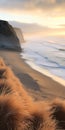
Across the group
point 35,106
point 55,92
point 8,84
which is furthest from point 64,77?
point 35,106

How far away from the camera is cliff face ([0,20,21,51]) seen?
174ft

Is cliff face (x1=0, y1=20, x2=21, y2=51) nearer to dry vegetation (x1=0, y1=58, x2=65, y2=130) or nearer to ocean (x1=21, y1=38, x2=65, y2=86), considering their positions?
ocean (x1=21, y1=38, x2=65, y2=86)

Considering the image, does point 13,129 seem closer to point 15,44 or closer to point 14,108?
point 14,108

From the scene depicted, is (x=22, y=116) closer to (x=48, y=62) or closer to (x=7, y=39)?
(x=48, y=62)

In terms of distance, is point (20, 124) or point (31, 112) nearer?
point (20, 124)

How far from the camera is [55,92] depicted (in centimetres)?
1714

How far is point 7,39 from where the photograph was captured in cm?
5738

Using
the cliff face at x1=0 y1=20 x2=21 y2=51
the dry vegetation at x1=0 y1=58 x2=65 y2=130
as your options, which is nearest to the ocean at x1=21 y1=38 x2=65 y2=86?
the cliff face at x1=0 y1=20 x2=21 y2=51

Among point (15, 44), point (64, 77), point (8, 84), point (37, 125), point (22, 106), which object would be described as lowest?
point (15, 44)

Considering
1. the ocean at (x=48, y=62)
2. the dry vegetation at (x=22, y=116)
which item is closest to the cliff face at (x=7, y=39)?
the ocean at (x=48, y=62)

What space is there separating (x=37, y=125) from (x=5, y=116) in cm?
91

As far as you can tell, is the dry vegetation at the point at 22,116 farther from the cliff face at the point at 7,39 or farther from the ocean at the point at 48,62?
the cliff face at the point at 7,39

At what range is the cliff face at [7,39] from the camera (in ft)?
174

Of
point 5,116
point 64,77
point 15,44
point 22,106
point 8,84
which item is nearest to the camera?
point 5,116
